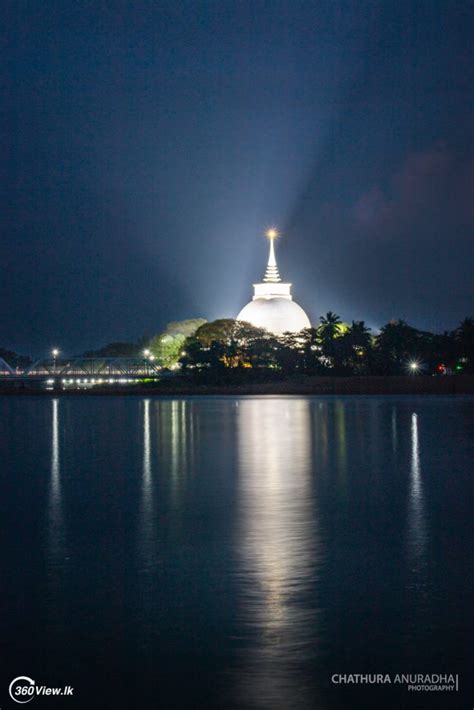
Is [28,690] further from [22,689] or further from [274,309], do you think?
[274,309]

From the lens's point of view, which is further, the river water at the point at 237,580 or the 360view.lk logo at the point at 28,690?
the river water at the point at 237,580

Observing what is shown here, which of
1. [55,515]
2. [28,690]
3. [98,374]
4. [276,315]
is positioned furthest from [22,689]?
[276,315]

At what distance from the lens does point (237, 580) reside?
44.6 feet

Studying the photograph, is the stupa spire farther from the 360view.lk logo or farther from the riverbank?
the 360view.lk logo

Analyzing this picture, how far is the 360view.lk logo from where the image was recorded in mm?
9008

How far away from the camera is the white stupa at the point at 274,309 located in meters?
139

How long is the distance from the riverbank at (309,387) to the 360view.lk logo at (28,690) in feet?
270

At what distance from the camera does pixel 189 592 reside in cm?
Result: 1291

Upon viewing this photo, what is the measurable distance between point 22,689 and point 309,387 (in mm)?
88132

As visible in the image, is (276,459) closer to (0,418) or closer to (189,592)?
(189,592)

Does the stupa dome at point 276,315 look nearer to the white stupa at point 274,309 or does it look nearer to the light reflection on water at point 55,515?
the white stupa at point 274,309

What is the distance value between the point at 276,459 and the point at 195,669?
21835mm

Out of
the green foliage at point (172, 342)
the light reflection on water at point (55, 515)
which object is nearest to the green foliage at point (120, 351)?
the green foliage at point (172, 342)

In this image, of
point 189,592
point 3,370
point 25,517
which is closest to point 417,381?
point 3,370
